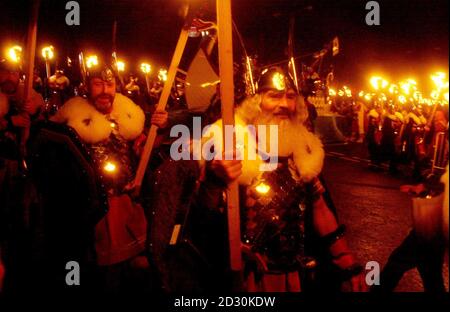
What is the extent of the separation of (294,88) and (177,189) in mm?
1247

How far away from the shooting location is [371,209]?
8070 millimetres

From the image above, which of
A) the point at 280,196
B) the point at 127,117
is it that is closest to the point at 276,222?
the point at 280,196

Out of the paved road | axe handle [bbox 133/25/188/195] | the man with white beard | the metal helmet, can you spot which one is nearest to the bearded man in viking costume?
axe handle [bbox 133/25/188/195]

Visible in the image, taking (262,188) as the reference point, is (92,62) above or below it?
above

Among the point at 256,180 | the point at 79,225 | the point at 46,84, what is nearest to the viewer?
the point at 256,180

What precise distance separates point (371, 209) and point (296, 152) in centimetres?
546

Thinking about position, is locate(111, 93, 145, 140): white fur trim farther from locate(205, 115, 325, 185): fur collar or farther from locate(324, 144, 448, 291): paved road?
locate(324, 144, 448, 291): paved road

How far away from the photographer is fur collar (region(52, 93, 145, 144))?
13.9 ft

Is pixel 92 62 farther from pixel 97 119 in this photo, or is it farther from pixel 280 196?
pixel 280 196

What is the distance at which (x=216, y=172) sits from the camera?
93.0 inches

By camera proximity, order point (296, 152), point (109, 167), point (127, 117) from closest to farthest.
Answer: point (296, 152) < point (109, 167) < point (127, 117)

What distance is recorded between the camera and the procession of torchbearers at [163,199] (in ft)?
8.26
